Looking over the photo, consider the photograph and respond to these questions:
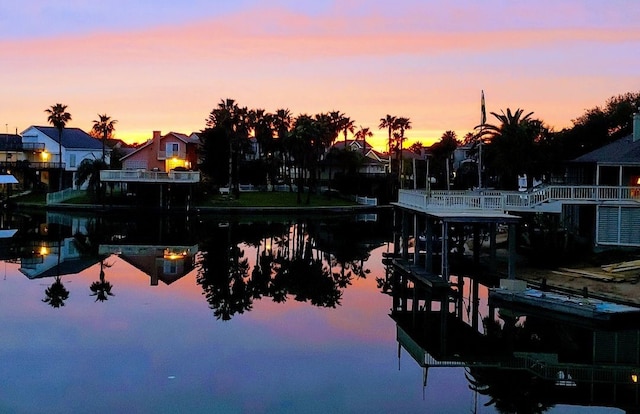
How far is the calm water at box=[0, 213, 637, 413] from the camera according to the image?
1831cm

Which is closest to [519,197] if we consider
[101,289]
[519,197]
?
[519,197]

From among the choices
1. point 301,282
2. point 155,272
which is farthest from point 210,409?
point 155,272

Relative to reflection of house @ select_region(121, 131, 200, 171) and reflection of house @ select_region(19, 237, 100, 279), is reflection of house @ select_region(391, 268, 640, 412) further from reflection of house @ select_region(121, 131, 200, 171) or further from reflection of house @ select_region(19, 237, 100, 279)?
reflection of house @ select_region(121, 131, 200, 171)

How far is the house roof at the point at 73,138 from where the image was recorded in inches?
3880

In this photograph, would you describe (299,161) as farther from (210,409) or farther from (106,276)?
(210,409)

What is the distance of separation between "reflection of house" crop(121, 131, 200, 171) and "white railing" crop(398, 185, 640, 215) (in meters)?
64.7

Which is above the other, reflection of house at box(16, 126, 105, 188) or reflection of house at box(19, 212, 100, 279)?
reflection of house at box(16, 126, 105, 188)

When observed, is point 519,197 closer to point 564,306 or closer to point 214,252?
point 564,306

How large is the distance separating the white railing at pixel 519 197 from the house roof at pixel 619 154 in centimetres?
187

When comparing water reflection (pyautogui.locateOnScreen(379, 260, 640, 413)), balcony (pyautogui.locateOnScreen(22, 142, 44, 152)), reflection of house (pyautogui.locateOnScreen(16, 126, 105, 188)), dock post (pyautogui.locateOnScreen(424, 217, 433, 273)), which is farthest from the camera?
balcony (pyautogui.locateOnScreen(22, 142, 44, 152))

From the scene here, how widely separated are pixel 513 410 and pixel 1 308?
2066cm

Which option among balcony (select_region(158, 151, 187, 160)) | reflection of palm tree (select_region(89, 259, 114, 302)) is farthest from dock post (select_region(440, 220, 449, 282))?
balcony (select_region(158, 151, 187, 160))

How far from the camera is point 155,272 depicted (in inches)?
1566

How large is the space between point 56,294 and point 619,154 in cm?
2816
